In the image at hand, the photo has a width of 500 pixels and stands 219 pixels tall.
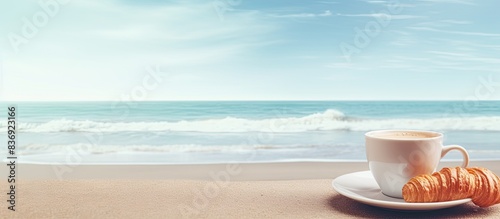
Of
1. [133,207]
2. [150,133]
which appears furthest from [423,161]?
[150,133]

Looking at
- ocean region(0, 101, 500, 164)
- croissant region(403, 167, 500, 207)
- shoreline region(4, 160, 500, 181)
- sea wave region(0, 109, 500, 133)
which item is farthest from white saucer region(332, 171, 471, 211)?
sea wave region(0, 109, 500, 133)

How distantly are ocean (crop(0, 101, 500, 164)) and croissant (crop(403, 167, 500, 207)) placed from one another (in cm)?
156

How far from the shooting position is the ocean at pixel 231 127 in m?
2.77

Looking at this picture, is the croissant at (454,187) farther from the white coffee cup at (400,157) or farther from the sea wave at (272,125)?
the sea wave at (272,125)

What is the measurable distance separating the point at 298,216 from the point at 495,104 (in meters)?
4.62

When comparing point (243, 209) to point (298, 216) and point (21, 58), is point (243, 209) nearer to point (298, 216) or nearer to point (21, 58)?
point (298, 216)

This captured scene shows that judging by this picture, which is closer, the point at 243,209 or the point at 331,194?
the point at 243,209

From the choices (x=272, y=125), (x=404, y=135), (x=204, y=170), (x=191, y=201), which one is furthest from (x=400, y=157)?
(x=272, y=125)

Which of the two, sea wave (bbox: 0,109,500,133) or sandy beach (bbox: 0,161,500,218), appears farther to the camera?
sea wave (bbox: 0,109,500,133)

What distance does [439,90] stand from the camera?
5.86 meters

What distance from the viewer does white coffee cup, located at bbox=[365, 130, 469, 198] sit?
0.86 m

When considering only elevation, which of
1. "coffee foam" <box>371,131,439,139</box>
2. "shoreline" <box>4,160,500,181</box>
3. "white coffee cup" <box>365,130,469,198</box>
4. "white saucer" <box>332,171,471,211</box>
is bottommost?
"shoreline" <box>4,160,500,181</box>

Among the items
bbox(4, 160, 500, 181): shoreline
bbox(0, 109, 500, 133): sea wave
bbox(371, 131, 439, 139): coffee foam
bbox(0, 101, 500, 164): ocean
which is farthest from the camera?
bbox(0, 109, 500, 133): sea wave

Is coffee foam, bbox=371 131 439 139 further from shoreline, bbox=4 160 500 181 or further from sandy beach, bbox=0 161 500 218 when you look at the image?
shoreline, bbox=4 160 500 181
